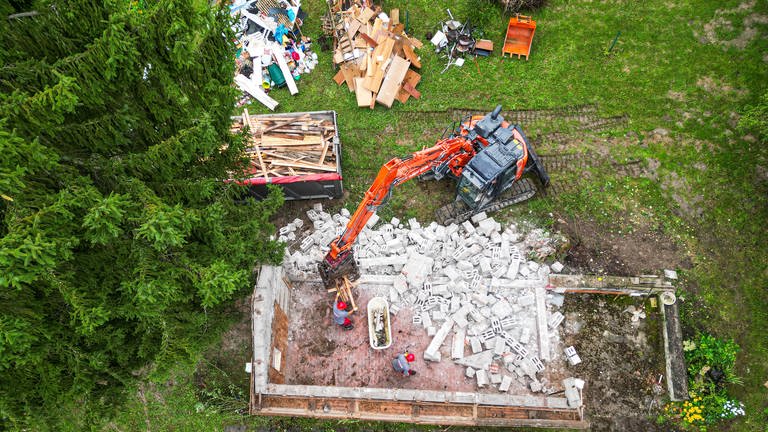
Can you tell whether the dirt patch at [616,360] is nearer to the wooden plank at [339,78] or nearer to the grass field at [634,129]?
the grass field at [634,129]

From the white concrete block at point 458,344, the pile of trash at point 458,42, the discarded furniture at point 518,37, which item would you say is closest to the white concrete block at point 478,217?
the white concrete block at point 458,344

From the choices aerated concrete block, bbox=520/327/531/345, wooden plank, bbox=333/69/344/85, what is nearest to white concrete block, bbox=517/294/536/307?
aerated concrete block, bbox=520/327/531/345

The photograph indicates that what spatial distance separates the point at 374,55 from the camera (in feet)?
49.6

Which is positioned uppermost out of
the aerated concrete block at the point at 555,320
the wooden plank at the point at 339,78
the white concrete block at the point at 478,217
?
the wooden plank at the point at 339,78

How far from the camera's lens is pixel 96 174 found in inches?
292

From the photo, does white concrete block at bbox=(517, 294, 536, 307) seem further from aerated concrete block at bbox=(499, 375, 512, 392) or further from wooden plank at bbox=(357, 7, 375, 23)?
wooden plank at bbox=(357, 7, 375, 23)

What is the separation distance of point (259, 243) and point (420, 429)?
5785 millimetres

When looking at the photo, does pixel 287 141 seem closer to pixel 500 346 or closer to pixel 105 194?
pixel 105 194

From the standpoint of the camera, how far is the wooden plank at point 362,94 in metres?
14.8

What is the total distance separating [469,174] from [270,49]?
842 cm

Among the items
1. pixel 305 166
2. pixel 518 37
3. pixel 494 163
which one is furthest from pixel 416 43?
pixel 494 163

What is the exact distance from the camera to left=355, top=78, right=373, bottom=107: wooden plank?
48.7 feet

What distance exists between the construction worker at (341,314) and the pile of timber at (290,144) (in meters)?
3.70

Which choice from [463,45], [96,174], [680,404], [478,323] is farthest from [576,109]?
[96,174]
